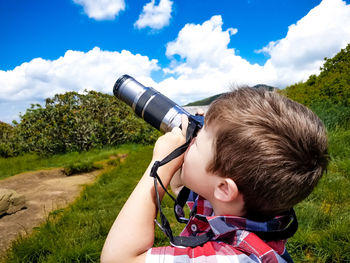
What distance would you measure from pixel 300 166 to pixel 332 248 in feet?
5.01

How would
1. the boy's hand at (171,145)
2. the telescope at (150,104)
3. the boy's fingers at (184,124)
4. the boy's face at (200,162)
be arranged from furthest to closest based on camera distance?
the telescope at (150,104), the boy's fingers at (184,124), the boy's hand at (171,145), the boy's face at (200,162)

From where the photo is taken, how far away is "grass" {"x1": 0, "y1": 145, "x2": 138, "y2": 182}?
525cm

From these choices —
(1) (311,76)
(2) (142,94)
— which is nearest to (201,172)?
(2) (142,94)

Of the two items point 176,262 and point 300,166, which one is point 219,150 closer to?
point 300,166

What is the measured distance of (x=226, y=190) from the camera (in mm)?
902

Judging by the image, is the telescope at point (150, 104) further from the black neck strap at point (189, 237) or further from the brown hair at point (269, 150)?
the brown hair at point (269, 150)

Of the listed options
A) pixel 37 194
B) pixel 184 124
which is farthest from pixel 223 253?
pixel 37 194

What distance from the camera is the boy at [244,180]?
2.67ft

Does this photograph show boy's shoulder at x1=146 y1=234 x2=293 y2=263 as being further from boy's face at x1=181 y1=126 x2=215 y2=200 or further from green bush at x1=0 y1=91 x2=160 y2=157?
green bush at x1=0 y1=91 x2=160 y2=157

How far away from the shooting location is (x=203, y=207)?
3.78 feet

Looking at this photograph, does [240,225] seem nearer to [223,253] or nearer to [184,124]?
[223,253]

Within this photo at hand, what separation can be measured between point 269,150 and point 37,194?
3.79 metres

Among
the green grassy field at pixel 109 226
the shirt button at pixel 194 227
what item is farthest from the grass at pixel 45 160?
the shirt button at pixel 194 227

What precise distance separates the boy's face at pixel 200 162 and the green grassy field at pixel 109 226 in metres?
1.39
